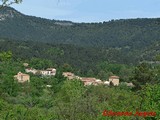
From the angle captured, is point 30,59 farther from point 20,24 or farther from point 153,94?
point 153,94

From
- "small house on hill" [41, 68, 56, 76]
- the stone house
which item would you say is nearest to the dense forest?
the stone house

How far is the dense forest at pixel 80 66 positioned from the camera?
15.9m

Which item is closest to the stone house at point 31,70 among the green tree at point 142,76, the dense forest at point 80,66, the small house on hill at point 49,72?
the dense forest at point 80,66

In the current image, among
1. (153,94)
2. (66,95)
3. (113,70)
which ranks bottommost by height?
Answer: (113,70)

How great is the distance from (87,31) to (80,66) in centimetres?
7625

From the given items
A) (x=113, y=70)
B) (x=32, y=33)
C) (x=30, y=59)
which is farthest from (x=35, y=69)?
(x=32, y=33)

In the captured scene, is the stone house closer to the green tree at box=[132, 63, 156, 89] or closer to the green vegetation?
the green vegetation

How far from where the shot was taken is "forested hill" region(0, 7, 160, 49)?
153m

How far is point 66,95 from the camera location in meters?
45.9

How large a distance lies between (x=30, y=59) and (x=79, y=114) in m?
92.1

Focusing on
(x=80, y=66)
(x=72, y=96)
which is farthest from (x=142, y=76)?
(x=80, y=66)

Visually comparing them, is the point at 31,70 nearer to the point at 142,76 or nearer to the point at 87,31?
the point at 142,76

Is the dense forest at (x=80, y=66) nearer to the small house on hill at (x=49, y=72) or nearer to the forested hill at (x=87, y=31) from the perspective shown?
the forested hill at (x=87, y=31)

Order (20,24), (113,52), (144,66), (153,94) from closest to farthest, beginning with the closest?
(153,94)
(144,66)
(113,52)
(20,24)
